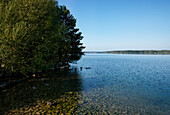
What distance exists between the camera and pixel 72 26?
46.1 metres

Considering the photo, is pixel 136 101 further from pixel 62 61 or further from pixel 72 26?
pixel 72 26

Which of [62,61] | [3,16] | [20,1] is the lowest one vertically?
[62,61]

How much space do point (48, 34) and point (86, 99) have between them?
1669 cm

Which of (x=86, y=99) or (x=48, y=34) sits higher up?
(x=48, y=34)

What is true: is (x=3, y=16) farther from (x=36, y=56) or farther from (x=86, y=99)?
(x=86, y=99)

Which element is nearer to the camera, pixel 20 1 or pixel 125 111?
pixel 125 111

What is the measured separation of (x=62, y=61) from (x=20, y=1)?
76.0ft

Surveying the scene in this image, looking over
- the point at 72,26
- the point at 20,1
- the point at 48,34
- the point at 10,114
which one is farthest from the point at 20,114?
the point at 72,26

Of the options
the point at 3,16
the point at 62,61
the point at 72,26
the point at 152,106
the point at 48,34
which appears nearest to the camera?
the point at 152,106

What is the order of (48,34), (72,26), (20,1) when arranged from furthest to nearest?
(72,26)
(48,34)
(20,1)

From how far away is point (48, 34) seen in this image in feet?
83.9

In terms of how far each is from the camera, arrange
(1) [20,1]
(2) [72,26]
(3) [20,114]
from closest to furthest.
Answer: (3) [20,114] → (1) [20,1] → (2) [72,26]

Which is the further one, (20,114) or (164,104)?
(164,104)

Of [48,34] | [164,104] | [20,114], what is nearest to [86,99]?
[20,114]
